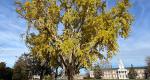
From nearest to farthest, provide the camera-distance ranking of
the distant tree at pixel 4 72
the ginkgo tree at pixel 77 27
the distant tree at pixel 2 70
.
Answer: the ginkgo tree at pixel 77 27
the distant tree at pixel 2 70
the distant tree at pixel 4 72

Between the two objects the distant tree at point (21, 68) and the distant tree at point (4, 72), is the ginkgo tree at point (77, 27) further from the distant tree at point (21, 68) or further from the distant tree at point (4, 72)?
the distant tree at point (21, 68)

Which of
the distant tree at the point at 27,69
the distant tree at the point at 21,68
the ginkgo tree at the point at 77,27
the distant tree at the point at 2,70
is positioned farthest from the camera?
the distant tree at the point at 21,68

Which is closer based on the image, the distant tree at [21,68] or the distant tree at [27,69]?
the distant tree at [27,69]

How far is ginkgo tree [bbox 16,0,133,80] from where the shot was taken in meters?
33.0

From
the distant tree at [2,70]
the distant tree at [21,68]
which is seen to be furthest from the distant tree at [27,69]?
the distant tree at [2,70]

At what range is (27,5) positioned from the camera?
3441cm

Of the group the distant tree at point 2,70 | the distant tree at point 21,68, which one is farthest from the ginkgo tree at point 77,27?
the distant tree at point 21,68

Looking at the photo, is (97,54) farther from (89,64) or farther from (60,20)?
(60,20)

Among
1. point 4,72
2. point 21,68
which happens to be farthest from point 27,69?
point 4,72

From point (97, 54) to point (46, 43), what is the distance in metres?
5.88

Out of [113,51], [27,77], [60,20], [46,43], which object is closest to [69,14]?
[60,20]

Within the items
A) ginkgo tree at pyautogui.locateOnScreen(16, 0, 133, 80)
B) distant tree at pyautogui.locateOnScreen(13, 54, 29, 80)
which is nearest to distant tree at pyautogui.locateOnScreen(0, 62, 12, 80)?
distant tree at pyautogui.locateOnScreen(13, 54, 29, 80)

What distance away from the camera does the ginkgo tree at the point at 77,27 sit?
33031 millimetres

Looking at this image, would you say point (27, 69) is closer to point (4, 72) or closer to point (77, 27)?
point (4, 72)
